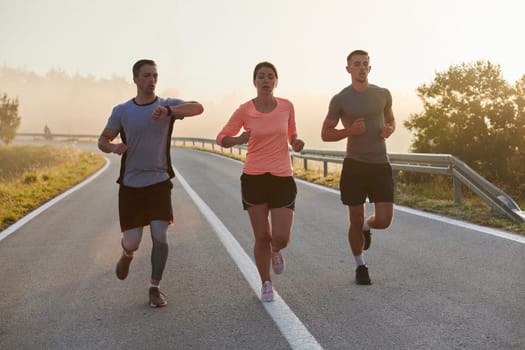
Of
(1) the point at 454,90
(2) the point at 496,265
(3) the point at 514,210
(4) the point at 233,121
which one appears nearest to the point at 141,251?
(4) the point at 233,121

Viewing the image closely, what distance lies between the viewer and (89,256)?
6742 millimetres

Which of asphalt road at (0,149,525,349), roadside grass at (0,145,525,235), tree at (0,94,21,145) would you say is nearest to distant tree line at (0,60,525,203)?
roadside grass at (0,145,525,235)

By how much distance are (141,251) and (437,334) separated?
4203mm

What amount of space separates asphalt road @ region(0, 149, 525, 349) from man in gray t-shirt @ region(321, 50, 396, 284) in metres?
0.58

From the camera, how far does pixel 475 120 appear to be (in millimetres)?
33094

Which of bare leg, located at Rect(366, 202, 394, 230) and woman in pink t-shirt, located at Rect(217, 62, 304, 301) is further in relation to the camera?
bare leg, located at Rect(366, 202, 394, 230)

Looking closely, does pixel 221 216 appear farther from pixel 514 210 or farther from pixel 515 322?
pixel 515 322

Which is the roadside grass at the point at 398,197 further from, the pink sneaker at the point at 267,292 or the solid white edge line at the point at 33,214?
the pink sneaker at the point at 267,292

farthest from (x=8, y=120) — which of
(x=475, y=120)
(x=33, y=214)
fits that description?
(x=33, y=214)

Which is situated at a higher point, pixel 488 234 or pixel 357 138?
pixel 357 138

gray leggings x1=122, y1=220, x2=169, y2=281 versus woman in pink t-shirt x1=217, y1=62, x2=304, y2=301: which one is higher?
woman in pink t-shirt x1=217, y1=62, x2=304, y2=301

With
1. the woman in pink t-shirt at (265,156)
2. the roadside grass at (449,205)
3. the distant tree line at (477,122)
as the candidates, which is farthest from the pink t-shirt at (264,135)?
the distant tree line at (477,122)

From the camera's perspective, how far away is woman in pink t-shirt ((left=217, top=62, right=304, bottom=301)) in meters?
4.61

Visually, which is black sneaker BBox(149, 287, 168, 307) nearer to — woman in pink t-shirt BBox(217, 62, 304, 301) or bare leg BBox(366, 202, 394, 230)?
woman in pink t-shirt BBox(217, 62, 304, 301)
